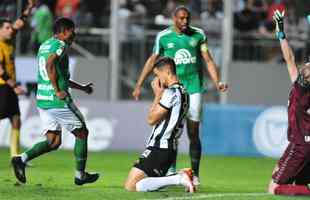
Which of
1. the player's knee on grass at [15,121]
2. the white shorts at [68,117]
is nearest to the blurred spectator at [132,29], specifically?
the player's knee on grass at [15,121]

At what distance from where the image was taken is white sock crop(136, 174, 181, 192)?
1235 cm

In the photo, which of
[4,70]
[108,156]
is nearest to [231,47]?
[108,156]

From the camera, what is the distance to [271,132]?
20.7m

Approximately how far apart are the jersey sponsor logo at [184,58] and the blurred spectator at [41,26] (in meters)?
9.21

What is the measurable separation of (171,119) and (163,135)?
215mm

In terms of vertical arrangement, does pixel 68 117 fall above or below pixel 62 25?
below

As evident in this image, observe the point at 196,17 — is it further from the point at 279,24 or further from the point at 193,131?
the point at 279,24

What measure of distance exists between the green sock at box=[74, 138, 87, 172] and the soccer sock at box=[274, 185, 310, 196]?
2424 mm

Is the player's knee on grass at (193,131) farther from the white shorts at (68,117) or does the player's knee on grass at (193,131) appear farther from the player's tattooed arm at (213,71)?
the white shorts at (68,117)

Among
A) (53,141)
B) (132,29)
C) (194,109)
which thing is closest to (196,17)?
(132,29)

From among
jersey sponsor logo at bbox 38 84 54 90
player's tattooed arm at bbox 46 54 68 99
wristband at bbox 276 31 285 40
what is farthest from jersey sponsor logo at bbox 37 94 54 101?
wristband at bbox 276 31 285 40

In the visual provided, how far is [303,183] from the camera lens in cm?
1288

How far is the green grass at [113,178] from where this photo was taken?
12.2m

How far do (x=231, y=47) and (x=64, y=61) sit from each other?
9.71 m
